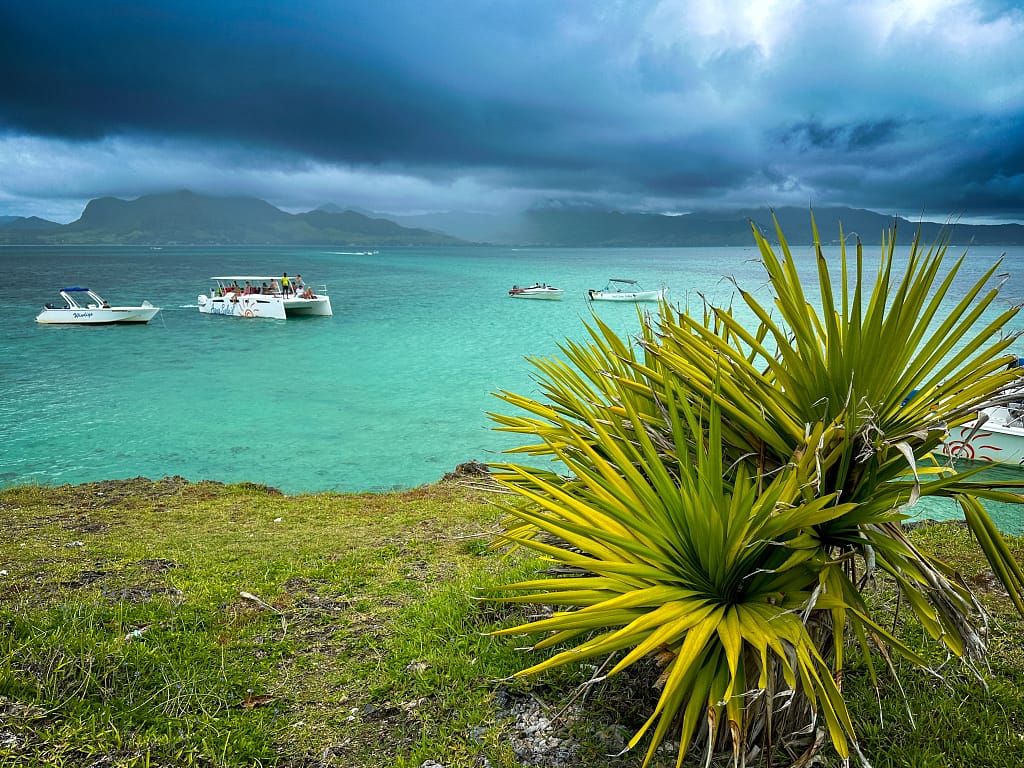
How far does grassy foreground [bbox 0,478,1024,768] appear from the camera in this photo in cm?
306

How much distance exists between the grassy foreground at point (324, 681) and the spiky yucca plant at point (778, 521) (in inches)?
21.1

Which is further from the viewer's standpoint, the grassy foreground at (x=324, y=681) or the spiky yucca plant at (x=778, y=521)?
the grassy foreground at (x=324, y=681)

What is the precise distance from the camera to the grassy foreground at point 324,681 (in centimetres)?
306

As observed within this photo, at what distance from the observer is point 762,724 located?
2.74 metres

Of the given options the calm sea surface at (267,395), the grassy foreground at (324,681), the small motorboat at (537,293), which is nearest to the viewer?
the grassy foreground at (324,681)

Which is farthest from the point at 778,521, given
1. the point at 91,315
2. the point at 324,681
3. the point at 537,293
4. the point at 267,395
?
the point at 537,293

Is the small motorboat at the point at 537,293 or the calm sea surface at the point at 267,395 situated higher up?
the small motorboat at the point at 537,293

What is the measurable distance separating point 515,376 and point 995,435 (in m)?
20.9

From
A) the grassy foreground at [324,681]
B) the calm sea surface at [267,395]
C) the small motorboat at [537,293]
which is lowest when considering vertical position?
the calm sea surface at [267,395]

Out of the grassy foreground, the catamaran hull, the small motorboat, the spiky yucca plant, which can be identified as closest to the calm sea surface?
the spiky yucca plant

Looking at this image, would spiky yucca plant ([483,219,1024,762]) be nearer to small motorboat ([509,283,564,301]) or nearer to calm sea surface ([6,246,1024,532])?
calm sea surface ([6,246,1024,532])

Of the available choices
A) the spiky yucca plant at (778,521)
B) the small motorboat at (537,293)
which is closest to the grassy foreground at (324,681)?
the spiky yucca plant at (778,521)

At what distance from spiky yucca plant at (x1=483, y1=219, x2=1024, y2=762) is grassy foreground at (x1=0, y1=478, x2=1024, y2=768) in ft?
1.76

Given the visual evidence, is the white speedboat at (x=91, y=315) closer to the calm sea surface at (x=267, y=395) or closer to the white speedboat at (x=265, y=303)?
the calm sea surface at (x=267, y=395)
